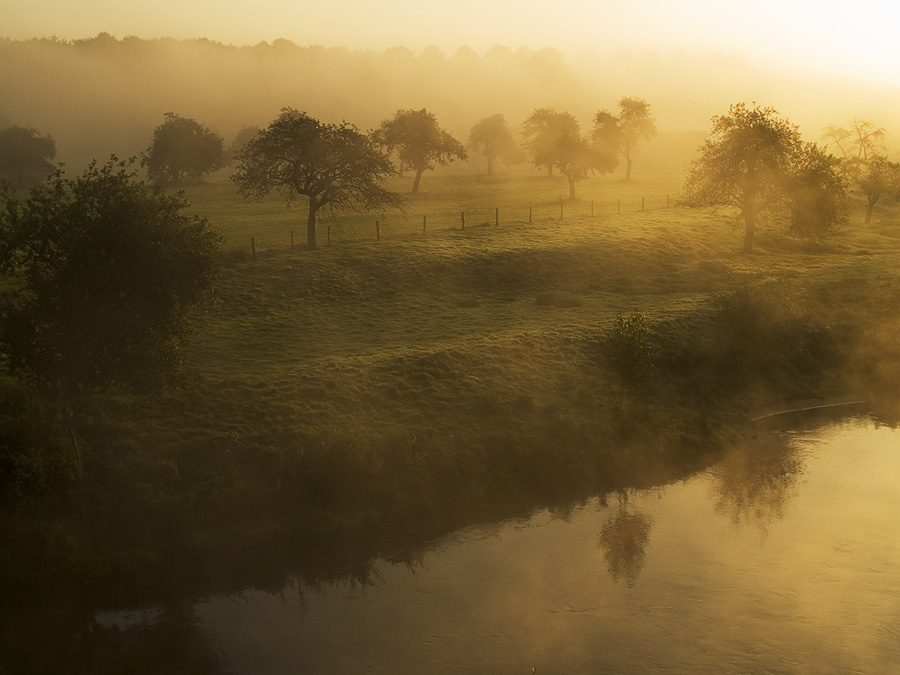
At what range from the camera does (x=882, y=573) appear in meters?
27.3

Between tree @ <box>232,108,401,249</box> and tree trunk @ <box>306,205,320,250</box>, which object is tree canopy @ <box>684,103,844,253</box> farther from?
tree trunk @ <box>306,205,320,250</box>

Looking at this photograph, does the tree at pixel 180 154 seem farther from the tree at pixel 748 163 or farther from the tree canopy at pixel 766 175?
the tree canopy at pixel 766 175

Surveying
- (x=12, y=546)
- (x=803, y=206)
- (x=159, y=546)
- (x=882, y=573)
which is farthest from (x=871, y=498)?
(x=803, y=206)

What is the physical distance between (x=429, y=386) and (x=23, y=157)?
102941 millimetres

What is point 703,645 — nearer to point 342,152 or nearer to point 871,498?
point 871,498

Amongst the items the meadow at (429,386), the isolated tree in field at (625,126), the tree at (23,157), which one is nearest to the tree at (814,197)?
the meadow at (429,386)

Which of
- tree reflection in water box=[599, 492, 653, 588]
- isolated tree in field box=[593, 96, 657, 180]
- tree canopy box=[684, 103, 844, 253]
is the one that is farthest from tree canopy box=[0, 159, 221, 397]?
isolated tree in field box=[593, 96, 657, 180]

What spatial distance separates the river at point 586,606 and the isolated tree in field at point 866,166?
6258cm

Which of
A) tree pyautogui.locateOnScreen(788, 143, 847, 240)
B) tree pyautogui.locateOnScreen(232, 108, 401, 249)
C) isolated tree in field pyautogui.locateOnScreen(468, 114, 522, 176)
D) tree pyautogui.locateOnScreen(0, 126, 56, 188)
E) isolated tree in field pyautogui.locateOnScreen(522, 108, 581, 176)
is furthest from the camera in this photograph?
isolated tree in field pyautogui.locateOnScreen(468, 114, 522, 176)

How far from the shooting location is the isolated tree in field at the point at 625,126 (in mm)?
123500

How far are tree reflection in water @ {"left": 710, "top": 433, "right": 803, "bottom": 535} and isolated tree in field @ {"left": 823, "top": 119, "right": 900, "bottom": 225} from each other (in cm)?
5294

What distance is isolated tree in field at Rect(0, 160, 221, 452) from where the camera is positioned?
26.8m

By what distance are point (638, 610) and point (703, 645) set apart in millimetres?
2593

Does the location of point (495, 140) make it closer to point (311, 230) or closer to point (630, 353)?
point (311, 230)
